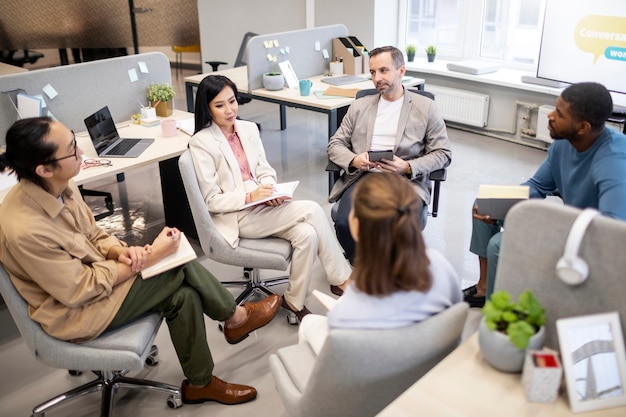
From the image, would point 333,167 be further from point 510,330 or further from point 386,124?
point 510,330

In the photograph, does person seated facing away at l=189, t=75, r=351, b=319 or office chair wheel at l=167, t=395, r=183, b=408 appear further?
person seated facing away at l=189, t=75, r=351, b=319

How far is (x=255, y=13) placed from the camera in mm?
6594

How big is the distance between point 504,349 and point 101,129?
238cm

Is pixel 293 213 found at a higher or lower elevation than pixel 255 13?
lower

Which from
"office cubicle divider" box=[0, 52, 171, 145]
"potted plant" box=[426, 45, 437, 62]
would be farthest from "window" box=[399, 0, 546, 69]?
"office cubicle divider" box=[0, 52, 171, 145]

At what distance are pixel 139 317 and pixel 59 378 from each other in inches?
24.7

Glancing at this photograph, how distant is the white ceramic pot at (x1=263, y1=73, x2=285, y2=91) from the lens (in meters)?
4.09

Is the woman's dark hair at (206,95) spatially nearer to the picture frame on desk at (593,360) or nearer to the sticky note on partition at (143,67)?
the sticky note on partition at (143,67)

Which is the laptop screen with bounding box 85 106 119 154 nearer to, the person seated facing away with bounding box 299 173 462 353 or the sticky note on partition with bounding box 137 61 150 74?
the sticky note on partition with bounding box 137 61 150 74

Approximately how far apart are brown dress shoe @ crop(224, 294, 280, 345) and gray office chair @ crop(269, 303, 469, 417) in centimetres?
102

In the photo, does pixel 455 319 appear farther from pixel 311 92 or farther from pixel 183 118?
pixel 311 92

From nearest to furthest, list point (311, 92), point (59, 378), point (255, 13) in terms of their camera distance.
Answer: point (59, 378)
point (311, 92)
point (255, 13)

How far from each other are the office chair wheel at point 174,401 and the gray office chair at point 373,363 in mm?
886

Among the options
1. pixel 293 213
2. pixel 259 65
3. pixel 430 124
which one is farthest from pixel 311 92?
pixel 293 213
